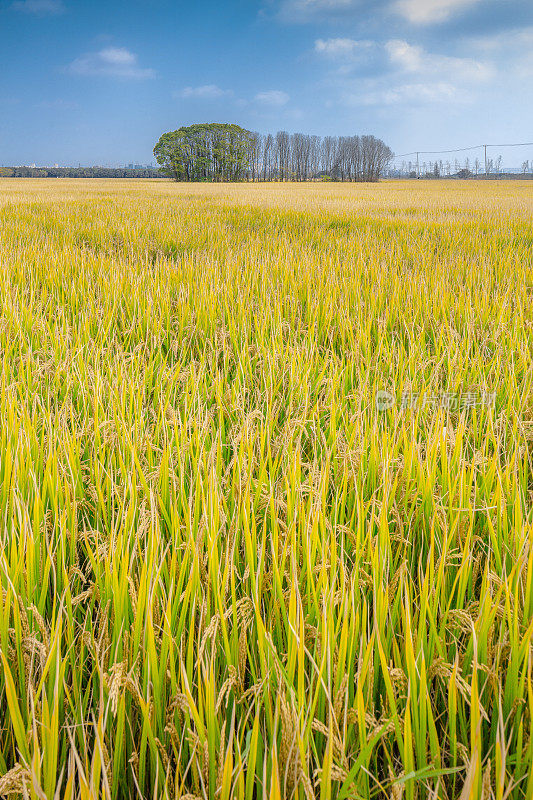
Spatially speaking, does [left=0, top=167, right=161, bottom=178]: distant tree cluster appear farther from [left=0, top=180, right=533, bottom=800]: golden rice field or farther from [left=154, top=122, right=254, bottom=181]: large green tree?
[left=0, top=180, right=533, bottom=800]: golden rice field

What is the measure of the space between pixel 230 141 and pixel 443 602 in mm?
78294

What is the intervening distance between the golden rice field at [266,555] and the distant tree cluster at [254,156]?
71.7 meters

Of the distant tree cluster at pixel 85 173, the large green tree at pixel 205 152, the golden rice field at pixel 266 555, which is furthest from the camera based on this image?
the distant tree cluster at pixel 85 173

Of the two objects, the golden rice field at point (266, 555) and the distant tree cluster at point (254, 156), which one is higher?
the distant tree cluster at point (254, 156)

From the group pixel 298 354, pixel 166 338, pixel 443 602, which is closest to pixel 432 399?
pixel 298 354

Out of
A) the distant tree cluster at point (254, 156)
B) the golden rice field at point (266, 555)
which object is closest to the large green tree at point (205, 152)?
the distant tree cluster at point (254, 156)

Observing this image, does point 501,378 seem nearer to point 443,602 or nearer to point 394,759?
point 443,602

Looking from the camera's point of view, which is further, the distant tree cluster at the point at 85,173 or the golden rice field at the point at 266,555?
the distant tree cluster at the point at 85,173

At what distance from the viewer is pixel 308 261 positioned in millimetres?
3525

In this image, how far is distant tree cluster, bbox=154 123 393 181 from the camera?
66188 millimetres

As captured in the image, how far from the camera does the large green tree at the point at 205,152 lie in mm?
65625

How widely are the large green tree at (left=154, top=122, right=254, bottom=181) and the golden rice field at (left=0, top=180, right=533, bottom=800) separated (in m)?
71.6

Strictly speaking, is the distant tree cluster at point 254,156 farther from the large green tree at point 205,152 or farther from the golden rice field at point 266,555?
the golden rice field at point 266,555

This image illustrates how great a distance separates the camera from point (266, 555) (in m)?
0.94
